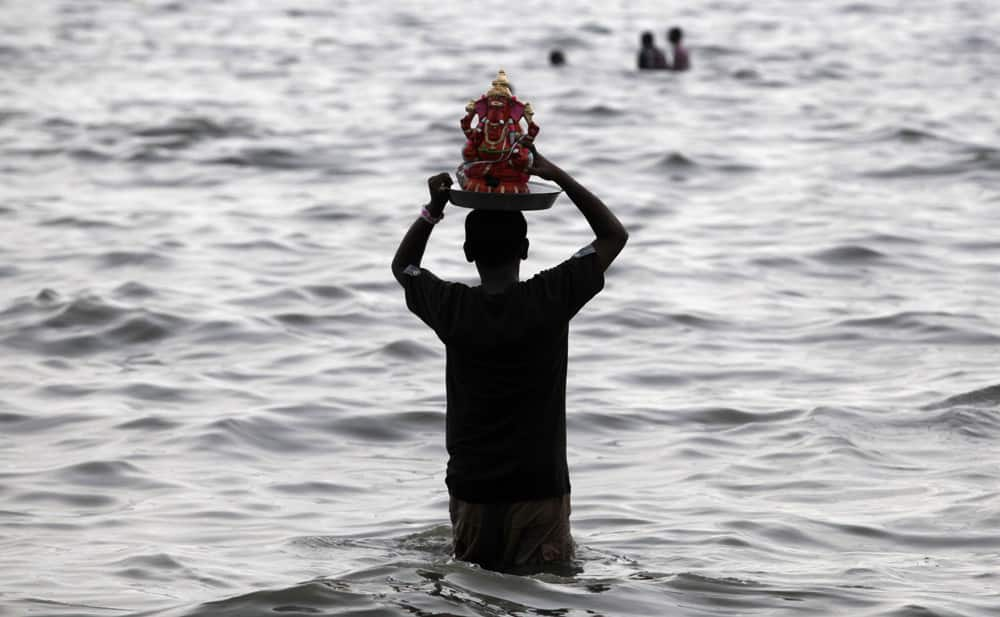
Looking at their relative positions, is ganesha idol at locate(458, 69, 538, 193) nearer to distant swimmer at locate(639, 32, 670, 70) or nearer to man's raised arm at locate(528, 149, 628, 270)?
man's raised arm at locate(528, 149, 628, 270)

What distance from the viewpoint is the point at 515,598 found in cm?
640

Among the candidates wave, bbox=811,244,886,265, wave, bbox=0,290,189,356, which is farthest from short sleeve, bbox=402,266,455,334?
wave, bbox=811,244,886,265

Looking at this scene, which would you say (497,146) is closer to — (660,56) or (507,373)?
(507,373)

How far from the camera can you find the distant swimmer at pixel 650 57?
3023 cm

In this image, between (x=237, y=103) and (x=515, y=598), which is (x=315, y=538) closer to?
(x=515, y=598)

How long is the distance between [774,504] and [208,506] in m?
2.81

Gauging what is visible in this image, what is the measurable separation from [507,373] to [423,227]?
637mm

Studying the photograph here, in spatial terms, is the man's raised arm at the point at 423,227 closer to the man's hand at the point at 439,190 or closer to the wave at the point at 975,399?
the man's hand at the point at 439,190

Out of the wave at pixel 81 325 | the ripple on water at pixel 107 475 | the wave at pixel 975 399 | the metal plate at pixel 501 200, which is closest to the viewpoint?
the metal plate at pixel 501 200

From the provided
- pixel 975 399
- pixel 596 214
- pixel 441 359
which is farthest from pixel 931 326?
pixel 596 214

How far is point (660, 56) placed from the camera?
30562 mm

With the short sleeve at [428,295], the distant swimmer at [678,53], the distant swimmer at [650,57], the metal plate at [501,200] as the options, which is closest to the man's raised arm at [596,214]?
the metal plate at [501,200]

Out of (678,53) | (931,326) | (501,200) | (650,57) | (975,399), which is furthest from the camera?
(650,57)

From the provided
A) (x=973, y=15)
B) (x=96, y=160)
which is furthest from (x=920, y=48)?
(x=96, y=160)
